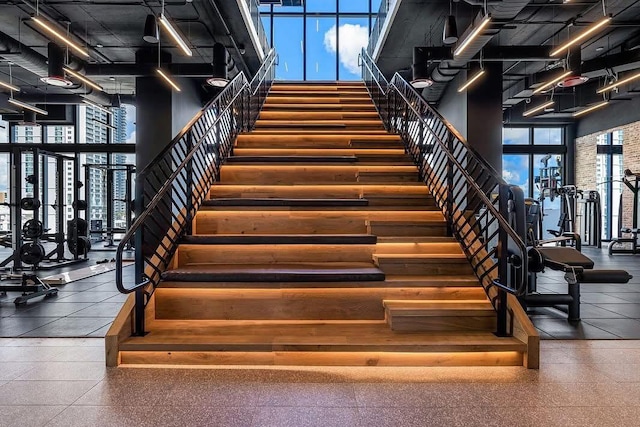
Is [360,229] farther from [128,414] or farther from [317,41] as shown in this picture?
[317,41]

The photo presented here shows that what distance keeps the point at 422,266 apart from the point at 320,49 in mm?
13803

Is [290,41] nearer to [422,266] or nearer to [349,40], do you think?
[349,40]

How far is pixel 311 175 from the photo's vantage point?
17.7 ft

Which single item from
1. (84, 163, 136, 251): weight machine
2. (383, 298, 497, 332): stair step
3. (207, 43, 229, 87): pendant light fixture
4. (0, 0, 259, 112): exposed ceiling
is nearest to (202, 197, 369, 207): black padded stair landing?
(383, 298, 497, 332): stair step

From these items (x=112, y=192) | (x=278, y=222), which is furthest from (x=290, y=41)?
(x=278, y=222)

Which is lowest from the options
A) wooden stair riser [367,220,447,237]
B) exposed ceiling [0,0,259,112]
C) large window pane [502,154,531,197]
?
wooden stair riser [367,220,447,237]

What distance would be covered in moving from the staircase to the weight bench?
3.21ft

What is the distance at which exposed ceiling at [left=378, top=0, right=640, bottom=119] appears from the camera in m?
7.12

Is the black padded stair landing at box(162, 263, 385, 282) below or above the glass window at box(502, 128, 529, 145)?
below

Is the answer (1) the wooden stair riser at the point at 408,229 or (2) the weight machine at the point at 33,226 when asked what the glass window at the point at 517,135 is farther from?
(2) the weight machine at the point at 33,226

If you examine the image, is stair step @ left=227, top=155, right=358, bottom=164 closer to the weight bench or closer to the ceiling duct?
the weight bench

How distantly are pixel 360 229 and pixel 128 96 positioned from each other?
36.2 ft

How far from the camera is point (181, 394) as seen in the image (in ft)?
8.05

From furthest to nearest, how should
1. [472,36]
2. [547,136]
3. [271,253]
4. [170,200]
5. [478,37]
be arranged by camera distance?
[547,136] < [478,37] < [472,36] < [170,200] < [271,253]
